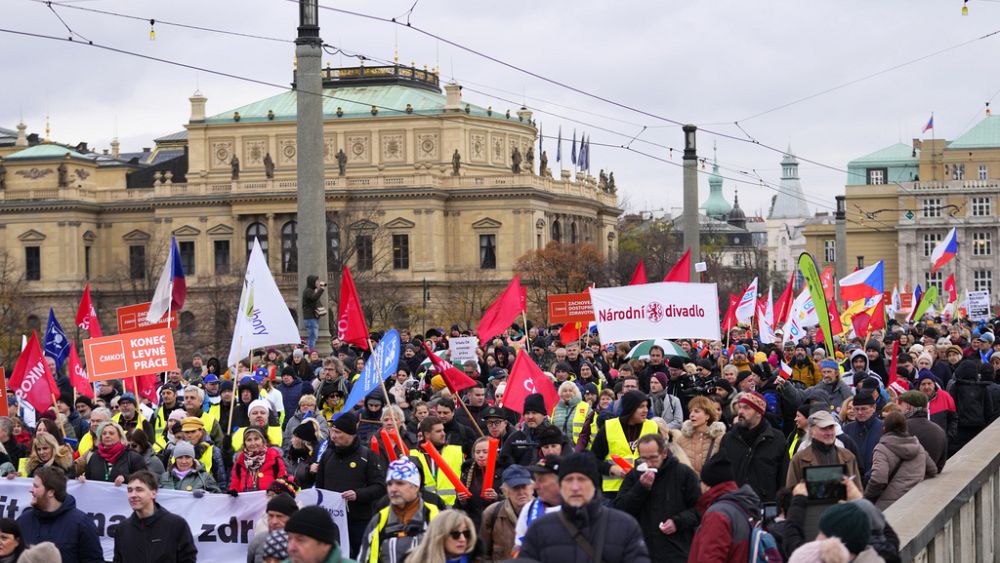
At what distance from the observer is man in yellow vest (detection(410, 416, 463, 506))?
35.9 ft

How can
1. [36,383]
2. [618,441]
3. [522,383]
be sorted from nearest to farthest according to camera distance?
[618,441]
[522,383]
[36,383]

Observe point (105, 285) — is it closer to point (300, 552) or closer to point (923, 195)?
point (923, 195)

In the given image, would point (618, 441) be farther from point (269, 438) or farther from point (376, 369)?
point (269, 438)

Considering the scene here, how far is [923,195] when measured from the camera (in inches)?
4889

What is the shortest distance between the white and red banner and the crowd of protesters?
137 centimetres

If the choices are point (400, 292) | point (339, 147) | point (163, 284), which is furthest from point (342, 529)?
point (339, 147)

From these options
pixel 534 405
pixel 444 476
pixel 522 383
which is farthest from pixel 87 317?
pixel 444 476

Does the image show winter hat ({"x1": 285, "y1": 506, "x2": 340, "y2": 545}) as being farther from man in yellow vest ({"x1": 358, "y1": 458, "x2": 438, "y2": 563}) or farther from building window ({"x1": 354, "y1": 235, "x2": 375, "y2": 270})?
building window ({"x1": 354, "y1": 235, "x2": 375, "y2": 270})

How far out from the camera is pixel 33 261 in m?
101

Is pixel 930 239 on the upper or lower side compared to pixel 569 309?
upper

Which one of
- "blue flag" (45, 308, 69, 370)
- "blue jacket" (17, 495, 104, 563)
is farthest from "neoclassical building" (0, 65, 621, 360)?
"blue jacket" (17, 495, 104, 563)

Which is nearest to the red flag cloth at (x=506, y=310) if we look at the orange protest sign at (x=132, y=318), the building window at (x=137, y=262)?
the orange protest sign at (x=132, y=318)

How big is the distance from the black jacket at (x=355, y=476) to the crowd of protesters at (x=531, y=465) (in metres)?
0.02

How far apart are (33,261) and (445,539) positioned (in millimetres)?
97298
